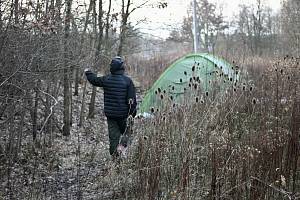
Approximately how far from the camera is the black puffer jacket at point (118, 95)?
6.77 metres

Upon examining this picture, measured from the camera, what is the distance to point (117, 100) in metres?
6.77

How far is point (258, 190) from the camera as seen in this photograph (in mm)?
3855

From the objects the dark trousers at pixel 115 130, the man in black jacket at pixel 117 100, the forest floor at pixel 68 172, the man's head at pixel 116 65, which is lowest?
the forest floor at pixel 68 172

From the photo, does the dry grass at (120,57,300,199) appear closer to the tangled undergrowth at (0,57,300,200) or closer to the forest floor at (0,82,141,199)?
the tangled undergrowth at (0,57,300,200)

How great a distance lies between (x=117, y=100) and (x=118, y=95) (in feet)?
0.27

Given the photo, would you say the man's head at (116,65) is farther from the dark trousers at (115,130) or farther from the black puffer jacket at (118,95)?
the dark trousers at (115,130)

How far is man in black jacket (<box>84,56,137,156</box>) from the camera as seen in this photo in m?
6.77

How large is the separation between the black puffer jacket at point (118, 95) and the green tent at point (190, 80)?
1.68 ft

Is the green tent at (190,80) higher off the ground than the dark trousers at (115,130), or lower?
higher

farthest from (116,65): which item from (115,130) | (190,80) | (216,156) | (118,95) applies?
(216,156)

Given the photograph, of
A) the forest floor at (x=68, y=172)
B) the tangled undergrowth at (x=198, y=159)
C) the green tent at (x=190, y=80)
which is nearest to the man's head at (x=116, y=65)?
the green tent at (x=190, y=80)

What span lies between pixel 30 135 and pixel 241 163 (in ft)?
17.7

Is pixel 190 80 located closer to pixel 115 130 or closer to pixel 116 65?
pixel 116 65

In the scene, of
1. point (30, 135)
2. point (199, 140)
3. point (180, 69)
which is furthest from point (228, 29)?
point (199, 140)
